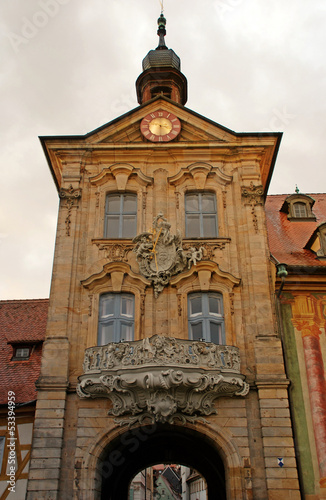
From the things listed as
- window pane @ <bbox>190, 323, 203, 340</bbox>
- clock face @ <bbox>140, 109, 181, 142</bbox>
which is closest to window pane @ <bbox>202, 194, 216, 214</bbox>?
clock face @ <bbox>140, 109, 181, 142</bbox>

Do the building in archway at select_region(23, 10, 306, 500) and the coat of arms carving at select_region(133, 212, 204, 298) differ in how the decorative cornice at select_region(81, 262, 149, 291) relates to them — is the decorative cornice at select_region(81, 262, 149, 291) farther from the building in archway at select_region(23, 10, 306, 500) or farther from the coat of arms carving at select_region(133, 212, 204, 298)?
the coat of arms carving at select_region(133, 212, 204, 298)

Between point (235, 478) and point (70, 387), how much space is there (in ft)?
15.6

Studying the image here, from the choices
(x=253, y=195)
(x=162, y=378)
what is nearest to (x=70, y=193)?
(x=253, y=195)

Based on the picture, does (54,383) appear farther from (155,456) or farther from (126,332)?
(155,456)

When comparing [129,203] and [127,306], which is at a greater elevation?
[129,203]

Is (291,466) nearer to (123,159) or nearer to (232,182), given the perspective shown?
(232,182)

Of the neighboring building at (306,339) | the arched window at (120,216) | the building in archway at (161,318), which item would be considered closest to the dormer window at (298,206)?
the neighboring building at (306,339)

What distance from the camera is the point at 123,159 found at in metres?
17.4

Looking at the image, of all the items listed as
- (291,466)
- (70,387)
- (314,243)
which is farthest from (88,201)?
(291,466)

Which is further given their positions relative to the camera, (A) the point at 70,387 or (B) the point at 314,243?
(B) the point at 314,243

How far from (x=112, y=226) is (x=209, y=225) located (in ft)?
10.2

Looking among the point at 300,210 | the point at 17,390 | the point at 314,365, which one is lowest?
the point at 17,390

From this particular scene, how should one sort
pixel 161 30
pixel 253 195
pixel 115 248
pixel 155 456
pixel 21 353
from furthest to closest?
pixel 161 30 < pixel 155 456 < pixel 21 353 < pixel 253 195 < pixel 115 248

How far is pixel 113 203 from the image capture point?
16906 millimetres
